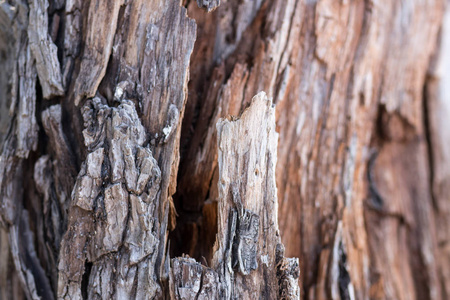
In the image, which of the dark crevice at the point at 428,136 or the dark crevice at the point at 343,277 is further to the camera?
the dark crevice at the point at 428,136

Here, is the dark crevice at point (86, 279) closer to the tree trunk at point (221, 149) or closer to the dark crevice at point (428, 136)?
the tree trunk at point (221, 149)

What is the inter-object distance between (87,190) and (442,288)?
5.63 feet

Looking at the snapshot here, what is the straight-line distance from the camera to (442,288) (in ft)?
6.17

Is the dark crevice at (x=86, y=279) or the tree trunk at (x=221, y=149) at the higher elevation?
the tree trunk at (x=221, y=149)

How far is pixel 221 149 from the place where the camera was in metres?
1.07

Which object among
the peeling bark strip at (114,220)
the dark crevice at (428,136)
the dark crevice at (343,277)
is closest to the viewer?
the peeling bark strip at (114,220)

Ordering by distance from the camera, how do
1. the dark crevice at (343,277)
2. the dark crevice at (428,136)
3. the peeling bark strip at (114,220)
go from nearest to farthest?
the peeling bark strip at (114,220) < the dark crevice at (343,277) < the dark crevice at (428,136)

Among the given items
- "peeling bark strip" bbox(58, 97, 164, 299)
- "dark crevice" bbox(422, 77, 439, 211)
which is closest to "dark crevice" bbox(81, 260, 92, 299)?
"peeling bark strip" bbox(58, 97, 164, 299)

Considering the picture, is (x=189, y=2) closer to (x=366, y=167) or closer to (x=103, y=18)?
(x=103, y=18)

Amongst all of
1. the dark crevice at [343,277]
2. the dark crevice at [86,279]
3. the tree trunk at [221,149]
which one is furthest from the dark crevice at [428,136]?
the dark crevice at [86,279]

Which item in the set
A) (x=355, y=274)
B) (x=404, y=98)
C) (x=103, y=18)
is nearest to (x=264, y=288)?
(x=355, y=274)

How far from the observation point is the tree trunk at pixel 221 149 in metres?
1.08

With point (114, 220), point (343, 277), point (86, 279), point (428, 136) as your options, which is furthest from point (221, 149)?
point (428, 136)

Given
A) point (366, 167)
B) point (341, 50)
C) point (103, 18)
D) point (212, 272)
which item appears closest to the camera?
point (212, 272)
